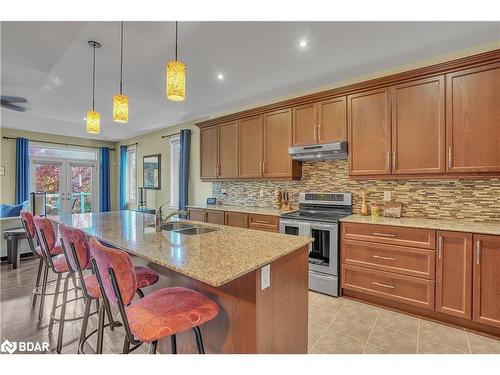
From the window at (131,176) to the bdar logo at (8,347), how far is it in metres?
5.37

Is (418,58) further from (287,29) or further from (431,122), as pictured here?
(287,29)

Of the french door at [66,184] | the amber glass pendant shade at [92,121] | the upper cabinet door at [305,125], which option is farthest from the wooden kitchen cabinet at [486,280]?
the french door at [66,184]

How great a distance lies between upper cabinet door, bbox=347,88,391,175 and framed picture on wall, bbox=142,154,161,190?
460 cm

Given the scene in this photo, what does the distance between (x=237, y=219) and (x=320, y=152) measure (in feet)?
4.97

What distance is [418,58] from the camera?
2.77m

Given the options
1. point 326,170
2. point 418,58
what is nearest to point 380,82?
point 418,58

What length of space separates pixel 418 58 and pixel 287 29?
1.56 meters

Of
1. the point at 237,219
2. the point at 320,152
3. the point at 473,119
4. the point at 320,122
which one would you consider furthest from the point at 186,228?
the point at 473,119

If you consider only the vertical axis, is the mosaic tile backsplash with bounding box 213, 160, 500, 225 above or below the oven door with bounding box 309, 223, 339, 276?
above

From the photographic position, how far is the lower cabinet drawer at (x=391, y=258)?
2.41 m

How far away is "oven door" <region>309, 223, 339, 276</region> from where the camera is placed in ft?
9.52

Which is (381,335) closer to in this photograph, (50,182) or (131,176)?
(131,176)

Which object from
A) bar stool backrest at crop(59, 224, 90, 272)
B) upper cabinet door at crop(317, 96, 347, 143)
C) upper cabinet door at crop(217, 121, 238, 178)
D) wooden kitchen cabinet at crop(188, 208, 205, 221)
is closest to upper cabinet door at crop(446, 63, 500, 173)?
upper cabinet door at crop(317, 96, 347, 143)

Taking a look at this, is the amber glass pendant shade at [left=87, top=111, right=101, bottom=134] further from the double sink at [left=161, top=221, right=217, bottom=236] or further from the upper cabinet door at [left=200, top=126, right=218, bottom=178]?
the upper cabinet door at [left=200, top=126, right=218, bottom=178]
